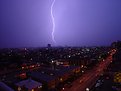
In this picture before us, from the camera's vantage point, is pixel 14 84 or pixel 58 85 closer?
pixel 14 84

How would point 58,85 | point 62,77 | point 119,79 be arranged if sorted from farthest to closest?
point 62,77 → point 58,85 → point 119,79

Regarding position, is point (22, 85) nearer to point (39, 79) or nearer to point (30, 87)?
point (30, 87)

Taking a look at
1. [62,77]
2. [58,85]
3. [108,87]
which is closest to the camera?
[108,87]

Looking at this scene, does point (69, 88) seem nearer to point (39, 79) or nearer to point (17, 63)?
point (39, 79)

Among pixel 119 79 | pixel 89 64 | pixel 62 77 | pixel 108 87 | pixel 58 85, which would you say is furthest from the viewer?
pixel 89 64

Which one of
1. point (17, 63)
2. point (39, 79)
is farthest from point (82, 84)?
point (17, 63)

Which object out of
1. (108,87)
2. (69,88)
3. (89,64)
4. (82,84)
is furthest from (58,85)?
(89,64)

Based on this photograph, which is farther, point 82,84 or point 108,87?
point 82,84

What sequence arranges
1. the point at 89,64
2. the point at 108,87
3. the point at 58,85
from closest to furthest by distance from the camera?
the point at 108,87 < the point at 58,85 < the point at 89,64

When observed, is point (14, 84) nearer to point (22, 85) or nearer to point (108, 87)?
point (22, 85)
